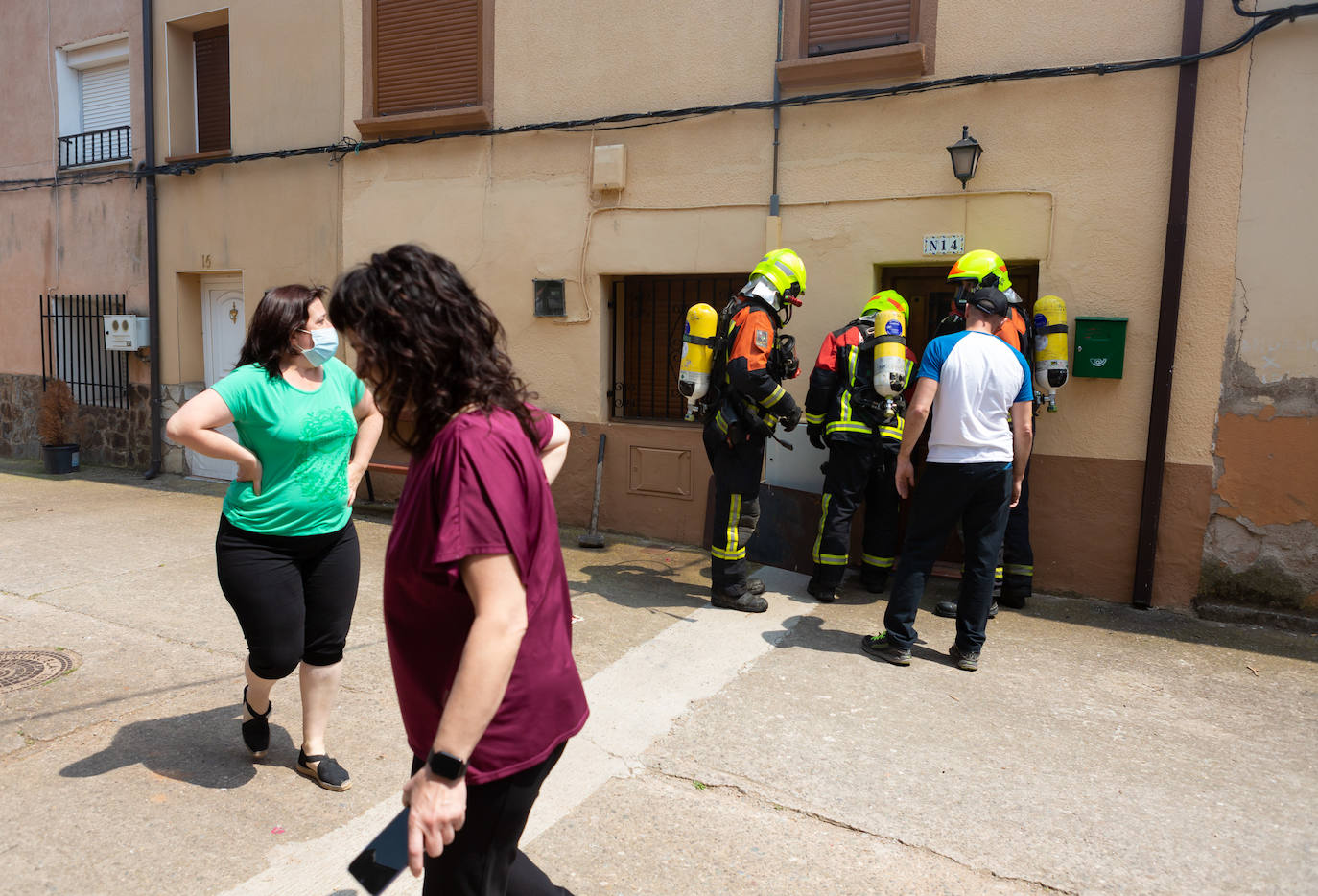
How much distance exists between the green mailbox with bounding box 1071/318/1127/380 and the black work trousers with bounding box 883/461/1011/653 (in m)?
1.63

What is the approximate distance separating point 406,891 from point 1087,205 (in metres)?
5.47

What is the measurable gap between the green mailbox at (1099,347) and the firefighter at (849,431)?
3.48 feet

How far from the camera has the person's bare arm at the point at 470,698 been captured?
1.71m

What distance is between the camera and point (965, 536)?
4809 mm

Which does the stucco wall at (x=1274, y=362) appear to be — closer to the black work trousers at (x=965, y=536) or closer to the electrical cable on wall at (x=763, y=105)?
the electrical cable on wall at (x=763, y=105)

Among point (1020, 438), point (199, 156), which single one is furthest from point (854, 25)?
point (199, 156)

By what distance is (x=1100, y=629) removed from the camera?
214 inches

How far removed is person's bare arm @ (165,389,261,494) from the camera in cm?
313

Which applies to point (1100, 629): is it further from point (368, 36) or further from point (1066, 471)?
point (368, 36)

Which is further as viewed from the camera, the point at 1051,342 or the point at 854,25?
the point at 854,25

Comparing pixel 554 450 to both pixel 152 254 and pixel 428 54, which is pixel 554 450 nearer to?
pixel 428 54

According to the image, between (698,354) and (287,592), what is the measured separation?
10.1 ft

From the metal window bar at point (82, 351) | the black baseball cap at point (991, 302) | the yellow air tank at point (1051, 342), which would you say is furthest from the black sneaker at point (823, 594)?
the metal window bar at point (82, 351)

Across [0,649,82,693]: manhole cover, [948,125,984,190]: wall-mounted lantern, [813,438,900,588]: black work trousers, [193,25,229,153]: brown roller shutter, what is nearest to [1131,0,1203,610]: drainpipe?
[948,125,984,190]: wall-mounted lantern
